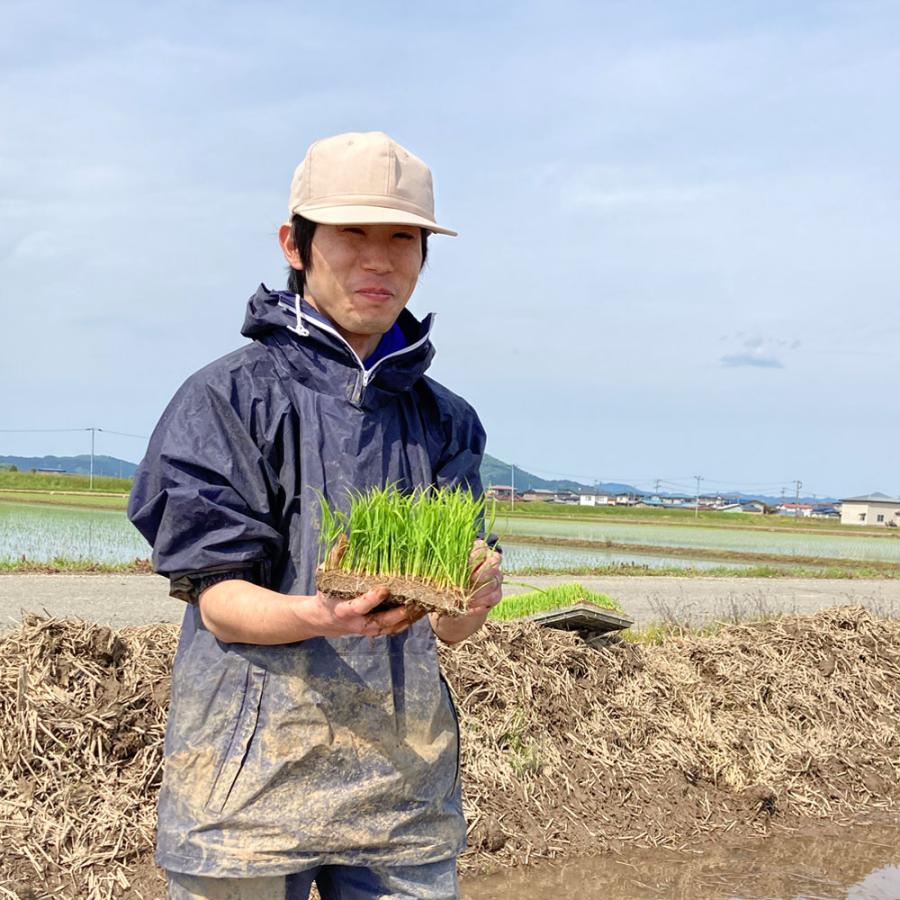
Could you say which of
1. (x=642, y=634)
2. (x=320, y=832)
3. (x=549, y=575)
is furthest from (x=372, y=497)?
(x=549, y=575)

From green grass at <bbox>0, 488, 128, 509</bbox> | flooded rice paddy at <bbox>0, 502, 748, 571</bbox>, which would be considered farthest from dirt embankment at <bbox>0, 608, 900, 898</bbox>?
green grass at <bbox>0, 488, 128, 509</bbox>

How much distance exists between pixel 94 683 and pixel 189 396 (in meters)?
3.87

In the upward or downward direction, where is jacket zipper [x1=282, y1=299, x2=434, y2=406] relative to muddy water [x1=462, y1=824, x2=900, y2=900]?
upward

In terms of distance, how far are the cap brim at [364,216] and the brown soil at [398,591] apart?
26.5 inches

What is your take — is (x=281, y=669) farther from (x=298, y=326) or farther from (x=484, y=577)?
(x=298, y=326)

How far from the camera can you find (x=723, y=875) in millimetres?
6055

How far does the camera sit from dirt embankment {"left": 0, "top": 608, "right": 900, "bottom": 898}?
527cm

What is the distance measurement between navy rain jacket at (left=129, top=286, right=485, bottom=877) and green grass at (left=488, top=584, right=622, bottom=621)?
236 inches

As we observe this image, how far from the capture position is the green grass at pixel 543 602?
330 inches

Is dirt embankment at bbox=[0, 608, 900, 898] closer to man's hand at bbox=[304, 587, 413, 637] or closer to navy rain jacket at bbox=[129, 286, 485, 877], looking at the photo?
navy rain jacket at bbox=[129, 286, 485, 877]

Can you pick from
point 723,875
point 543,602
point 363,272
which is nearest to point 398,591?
point 363,272

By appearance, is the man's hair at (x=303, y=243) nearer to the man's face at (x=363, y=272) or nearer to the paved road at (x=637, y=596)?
the man's face at (x=363, y=272)

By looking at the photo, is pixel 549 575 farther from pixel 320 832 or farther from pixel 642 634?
pixel 320 832

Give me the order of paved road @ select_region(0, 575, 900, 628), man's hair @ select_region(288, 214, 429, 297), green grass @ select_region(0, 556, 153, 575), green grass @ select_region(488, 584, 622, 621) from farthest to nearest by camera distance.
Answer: green grass @ select_region(0, 556, 153, 575) → paved road @ select_region(0, 575, 900, 628) → green grass @ select_region(488, 584, 622, 621) → man's hair @ select_region(288, 214, 429, 297)
